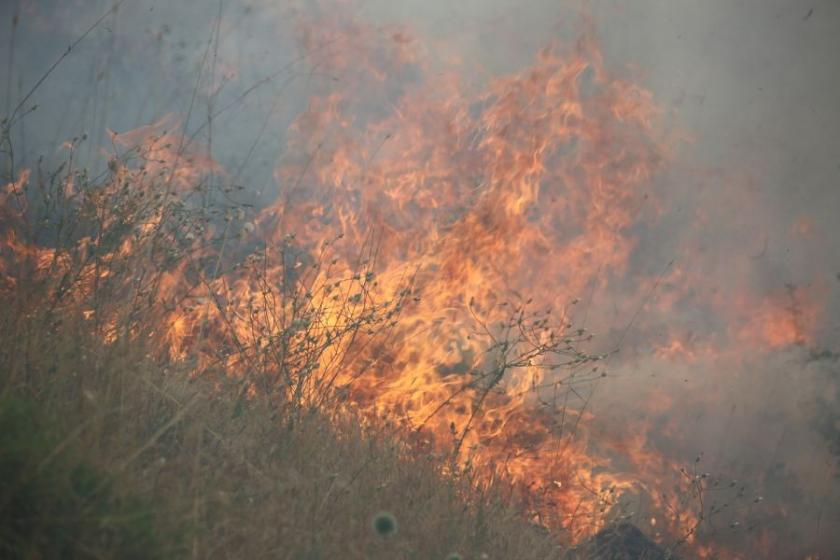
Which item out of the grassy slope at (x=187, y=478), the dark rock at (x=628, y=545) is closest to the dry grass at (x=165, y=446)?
the grassy slope at (x=187, y=478)

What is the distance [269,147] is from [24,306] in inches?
217

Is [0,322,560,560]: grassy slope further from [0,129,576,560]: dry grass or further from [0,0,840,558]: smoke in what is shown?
[0,0,840,558]: smoke

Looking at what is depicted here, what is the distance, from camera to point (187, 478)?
2.86 meters

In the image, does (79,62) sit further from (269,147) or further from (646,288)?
(646,288)

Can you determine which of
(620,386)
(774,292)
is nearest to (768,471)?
(774,292)

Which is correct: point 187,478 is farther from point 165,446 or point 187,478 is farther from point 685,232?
point 685,232

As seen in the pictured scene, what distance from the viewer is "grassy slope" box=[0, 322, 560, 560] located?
7.30 feet

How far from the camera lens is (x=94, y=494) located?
7.68ft

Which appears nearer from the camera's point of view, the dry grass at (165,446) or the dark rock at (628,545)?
the dry grass at (165,446)

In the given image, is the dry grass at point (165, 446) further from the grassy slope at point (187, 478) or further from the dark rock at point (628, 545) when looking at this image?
the dark rock at point (628, 545)

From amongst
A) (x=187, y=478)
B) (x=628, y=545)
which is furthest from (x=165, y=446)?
(x=628, y=545)

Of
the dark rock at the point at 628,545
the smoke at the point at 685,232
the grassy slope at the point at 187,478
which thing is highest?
the smoke at the point at 685,232

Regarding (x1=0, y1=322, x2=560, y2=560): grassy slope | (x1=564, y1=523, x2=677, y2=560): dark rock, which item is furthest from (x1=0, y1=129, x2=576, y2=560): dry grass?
(x1=564, y1=523, x2=677, y2=560): dark rock

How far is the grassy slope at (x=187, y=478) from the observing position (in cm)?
223
